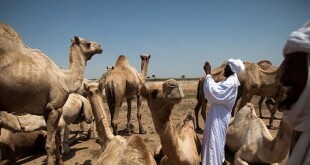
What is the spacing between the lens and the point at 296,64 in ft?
4.75

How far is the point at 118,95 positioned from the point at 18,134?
9.20ft

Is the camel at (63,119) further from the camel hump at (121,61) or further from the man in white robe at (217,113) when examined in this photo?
the man in white robe at (217,113)

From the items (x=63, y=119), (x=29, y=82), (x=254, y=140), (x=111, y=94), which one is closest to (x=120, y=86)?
(x=111, y=94)

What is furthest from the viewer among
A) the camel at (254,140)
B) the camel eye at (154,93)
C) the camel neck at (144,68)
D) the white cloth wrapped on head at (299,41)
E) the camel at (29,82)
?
the camel neck at (144,68)

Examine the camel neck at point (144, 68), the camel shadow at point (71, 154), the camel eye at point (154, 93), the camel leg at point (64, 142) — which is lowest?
the camel shadow at point (71, 154)

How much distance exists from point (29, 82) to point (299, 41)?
12.7 feet

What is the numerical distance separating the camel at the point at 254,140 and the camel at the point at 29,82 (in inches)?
139

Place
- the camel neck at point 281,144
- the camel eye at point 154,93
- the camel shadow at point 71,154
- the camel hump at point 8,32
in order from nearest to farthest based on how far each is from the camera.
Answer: the camel eye at point 154,93 < the camel neck at point 281,144 < the camel hump at point 8,32 < the camel shadow at point 71,154

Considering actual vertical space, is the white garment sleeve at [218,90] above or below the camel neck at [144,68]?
above

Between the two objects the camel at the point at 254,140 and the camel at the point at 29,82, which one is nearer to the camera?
the camel at the point at 254,140

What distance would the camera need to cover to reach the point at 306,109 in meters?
1.39

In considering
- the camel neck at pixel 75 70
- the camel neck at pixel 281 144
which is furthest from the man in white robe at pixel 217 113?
the camel neck at pixel 75 70

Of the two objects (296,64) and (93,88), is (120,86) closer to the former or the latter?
(93,88)

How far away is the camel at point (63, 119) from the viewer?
5.61 metres
